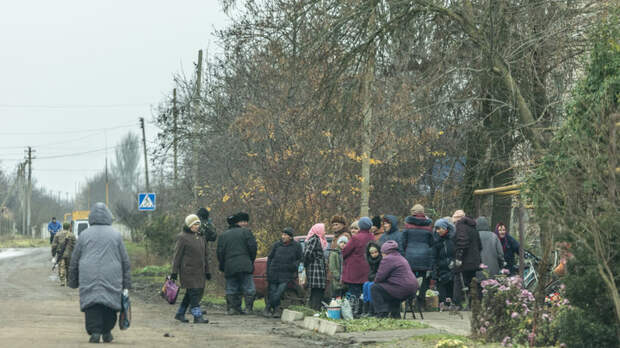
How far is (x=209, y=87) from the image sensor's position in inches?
1247

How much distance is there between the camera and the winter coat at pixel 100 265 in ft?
37.9

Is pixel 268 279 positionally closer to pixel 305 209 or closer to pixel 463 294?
pixel 463 294

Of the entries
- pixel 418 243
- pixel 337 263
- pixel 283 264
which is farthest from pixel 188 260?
pixel 418 243

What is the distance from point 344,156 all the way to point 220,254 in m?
8.81

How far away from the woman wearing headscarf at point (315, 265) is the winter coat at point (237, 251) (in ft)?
4.00

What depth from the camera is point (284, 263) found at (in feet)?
55.1

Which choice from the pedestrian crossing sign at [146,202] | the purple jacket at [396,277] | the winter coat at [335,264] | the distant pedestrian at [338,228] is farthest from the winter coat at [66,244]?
the purple jacket at [396,277]

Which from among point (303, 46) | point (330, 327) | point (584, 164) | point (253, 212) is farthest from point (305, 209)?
point (584, 164)

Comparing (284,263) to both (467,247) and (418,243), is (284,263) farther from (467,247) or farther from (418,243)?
(467,247)

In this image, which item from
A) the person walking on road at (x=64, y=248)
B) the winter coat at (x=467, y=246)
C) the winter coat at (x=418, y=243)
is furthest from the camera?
the person walking on road at (x=64, y=248)

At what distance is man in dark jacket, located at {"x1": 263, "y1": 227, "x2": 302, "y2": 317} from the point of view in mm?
16766

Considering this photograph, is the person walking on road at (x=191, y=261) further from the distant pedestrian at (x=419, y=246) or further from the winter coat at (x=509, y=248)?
the winter coat at (x=509, y=248)

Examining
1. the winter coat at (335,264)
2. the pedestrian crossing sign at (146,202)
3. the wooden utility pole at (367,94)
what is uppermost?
the wooden utility pole at (367,94)

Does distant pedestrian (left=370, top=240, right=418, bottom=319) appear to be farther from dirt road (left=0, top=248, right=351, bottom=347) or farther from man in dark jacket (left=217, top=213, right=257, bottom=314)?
man in dark jacket (left=217, top=213, right=257, bottom=314)
